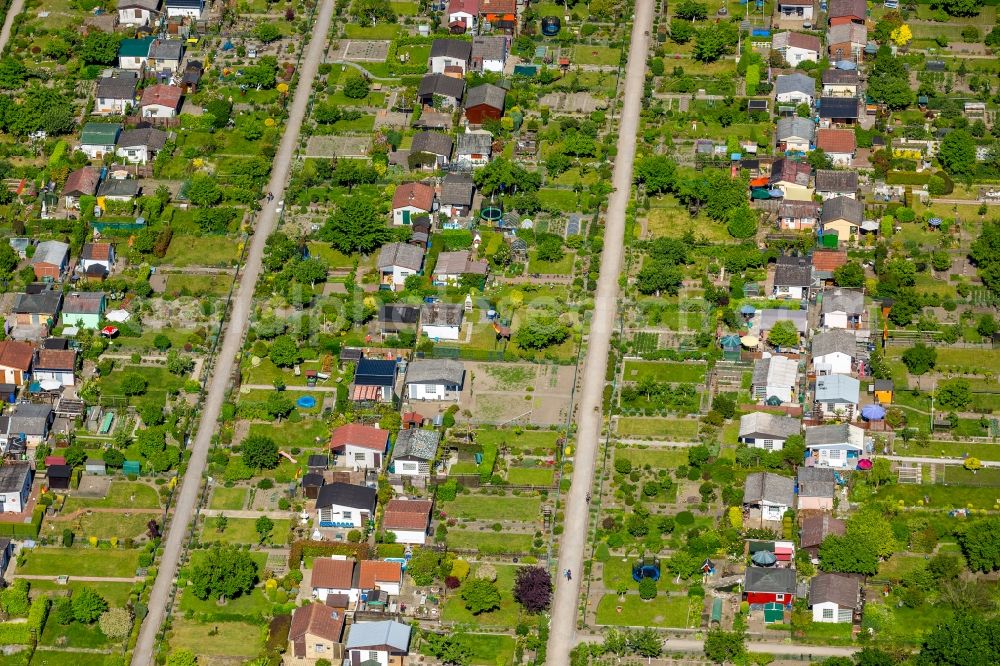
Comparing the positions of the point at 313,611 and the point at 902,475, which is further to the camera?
the point at 902,475

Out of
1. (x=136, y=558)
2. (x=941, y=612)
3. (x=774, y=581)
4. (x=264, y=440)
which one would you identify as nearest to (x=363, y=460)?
(x=264, y=440)

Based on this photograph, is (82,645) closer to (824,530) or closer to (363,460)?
(363,460)

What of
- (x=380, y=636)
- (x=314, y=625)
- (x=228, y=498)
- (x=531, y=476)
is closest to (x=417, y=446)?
(x=531, y=476)

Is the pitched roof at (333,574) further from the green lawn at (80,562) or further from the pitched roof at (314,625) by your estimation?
the green lawn at (80,562)

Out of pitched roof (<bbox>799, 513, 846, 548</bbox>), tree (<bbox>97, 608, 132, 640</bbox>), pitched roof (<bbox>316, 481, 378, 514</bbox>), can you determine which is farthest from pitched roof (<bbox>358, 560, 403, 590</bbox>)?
pitched roof (<bbox>799, 513, 846, 548</bbox>)

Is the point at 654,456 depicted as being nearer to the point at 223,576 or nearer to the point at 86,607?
the point at 223,576
